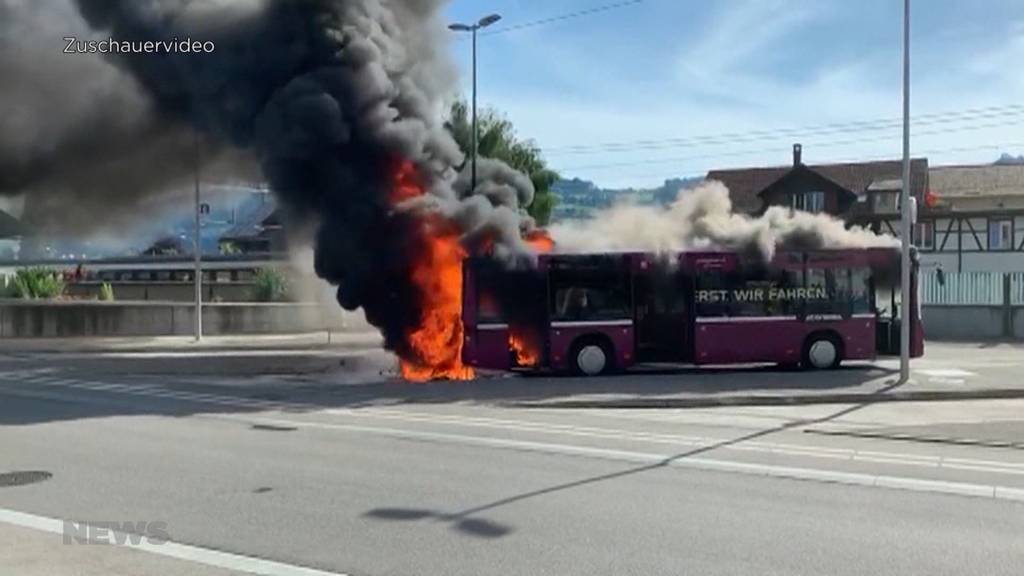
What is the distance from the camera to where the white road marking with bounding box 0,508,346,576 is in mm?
6488

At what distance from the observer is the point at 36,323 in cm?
3288

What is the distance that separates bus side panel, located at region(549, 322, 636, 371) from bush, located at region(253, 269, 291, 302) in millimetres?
21599

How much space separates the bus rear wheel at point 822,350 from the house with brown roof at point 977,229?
27.8 m

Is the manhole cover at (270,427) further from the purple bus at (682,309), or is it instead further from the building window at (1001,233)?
the building window at (1001,233)

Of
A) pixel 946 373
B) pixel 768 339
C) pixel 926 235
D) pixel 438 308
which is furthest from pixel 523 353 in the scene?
pixel 926 235

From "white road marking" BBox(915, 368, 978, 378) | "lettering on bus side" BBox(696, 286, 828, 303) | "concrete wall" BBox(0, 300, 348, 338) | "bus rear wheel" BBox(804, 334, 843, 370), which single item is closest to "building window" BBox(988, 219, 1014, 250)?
"white road marking" BBox(915, 368, 978, 378)

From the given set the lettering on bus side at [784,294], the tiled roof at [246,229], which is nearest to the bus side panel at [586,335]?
the lettering on bus side at [784,294]

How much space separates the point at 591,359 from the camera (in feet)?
69.2

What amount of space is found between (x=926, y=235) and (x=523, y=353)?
35.6m

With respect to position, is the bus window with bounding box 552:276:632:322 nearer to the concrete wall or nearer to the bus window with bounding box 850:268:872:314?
the bus window with bounding box 850:268:872:314

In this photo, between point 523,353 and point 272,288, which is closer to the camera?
point 523,353

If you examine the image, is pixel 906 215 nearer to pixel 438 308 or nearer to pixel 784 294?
pixel 784 294

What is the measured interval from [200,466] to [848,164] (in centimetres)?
5790

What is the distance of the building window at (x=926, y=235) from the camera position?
4933 cm
